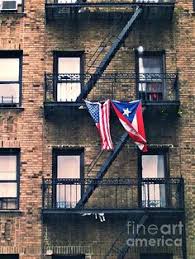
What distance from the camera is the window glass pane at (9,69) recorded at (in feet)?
79.2

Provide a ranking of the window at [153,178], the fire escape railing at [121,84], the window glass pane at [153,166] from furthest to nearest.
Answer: the fire escape railing at [121,84] → the window glass pane at [153,166] → the window at [153,178]

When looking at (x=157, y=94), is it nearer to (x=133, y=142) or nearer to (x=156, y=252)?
(x=133, y=142)

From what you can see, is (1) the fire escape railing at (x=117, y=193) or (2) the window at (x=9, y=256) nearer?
(2) the window at (x=9, y=256)

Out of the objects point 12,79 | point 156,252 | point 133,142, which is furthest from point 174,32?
point 156,252

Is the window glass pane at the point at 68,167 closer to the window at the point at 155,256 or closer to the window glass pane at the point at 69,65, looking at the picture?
the window glass pane at the point at 69,65

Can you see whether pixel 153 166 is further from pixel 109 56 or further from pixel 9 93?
pixel 9 93

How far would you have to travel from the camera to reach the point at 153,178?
2302 cm

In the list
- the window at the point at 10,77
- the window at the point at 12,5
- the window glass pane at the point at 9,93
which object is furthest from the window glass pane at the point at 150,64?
the window at the point at 12,5

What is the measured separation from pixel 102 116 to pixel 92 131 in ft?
3.04

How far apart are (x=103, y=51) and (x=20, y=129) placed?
3807 millimetres

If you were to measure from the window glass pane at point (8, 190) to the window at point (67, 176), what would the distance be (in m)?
1.31

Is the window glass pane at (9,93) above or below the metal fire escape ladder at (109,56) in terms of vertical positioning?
below

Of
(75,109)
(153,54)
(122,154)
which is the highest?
(153,54)

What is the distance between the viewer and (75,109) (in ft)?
75.6
